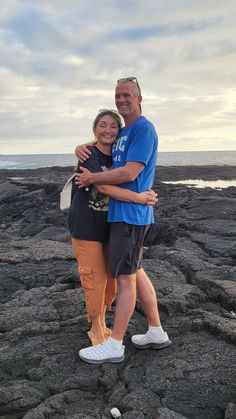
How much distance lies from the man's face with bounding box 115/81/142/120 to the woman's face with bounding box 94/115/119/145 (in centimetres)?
14

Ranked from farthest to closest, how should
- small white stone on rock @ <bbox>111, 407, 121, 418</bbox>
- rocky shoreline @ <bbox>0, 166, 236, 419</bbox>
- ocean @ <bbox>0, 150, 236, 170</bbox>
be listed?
ocean @ <bbox>0, 150, 236, 170</bbox> → rocky shoreline @ <bbox>0, 166, 236, 419</bbox> → small white stone on rock @ <bbox>111, 407, 121, 418</bbox>

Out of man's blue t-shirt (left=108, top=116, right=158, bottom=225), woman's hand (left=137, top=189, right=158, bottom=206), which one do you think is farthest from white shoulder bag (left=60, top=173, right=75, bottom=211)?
woman's hand (left=137, top=189, right=158, bottom=206)

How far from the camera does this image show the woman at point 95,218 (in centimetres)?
422

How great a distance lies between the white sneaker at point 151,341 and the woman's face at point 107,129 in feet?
5.98

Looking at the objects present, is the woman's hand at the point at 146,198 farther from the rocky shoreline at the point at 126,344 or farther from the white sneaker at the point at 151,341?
the rocky shoreline at the point at 126,344

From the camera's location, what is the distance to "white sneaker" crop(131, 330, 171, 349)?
4367 mm

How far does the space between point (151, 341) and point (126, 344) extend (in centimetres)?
27

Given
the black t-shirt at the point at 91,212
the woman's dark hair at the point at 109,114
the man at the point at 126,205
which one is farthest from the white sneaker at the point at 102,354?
the woman's dark hair at the point at 109,114

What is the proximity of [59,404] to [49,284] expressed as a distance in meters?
3.58

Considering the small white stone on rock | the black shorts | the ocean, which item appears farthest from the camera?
the ocean

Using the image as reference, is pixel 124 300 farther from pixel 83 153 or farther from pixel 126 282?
pixel 83 153

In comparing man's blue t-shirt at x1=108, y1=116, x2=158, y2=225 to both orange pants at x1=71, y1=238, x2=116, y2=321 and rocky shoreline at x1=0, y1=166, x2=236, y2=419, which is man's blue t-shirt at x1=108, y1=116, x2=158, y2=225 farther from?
rocky shoreline at x1=0, y1=166, x2=236, y2=419

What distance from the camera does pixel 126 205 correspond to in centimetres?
405

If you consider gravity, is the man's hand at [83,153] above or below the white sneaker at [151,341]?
above
